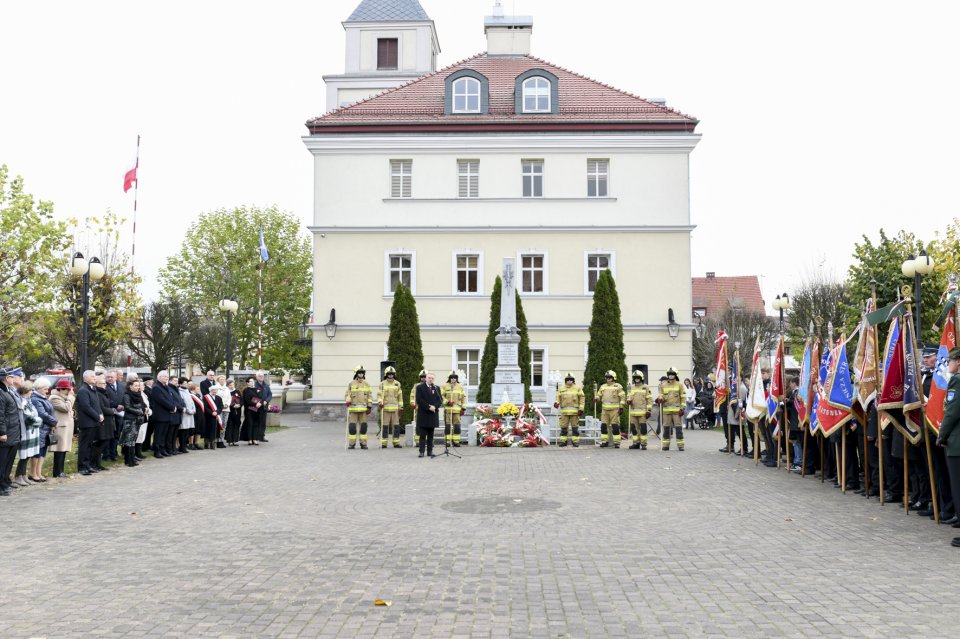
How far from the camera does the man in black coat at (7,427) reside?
12.0 m

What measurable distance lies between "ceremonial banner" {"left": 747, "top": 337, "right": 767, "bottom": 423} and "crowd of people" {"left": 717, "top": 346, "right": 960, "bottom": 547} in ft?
0.68

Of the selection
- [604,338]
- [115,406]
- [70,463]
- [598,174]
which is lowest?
[70,463]

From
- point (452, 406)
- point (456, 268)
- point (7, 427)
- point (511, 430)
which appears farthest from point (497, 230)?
point (7, 427)

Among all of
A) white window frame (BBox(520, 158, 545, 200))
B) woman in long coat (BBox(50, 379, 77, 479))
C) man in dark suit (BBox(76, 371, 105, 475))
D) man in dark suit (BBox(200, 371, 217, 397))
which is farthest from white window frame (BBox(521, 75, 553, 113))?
woman in long coat (BBox(50, 379, 77, 479))

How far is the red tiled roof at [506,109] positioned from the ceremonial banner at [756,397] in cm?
1726

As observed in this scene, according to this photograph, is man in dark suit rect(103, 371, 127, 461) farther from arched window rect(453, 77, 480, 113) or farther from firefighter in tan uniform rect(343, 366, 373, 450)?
arched window rect(453, 77, 480, 113)

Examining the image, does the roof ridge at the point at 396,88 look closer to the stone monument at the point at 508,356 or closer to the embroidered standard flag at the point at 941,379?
the stone monument at the point at 508,356

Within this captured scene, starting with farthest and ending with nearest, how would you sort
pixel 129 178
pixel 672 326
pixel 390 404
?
pixel 129 178
pixel 672 326
pixel 390 404

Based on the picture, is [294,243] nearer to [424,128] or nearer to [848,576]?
[424,128]

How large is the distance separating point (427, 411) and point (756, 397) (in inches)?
268

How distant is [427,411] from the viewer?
18.1m

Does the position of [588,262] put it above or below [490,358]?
above

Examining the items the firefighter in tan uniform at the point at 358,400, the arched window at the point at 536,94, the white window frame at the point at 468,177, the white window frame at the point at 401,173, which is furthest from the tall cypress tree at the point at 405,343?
the arched window at the point at 536,94

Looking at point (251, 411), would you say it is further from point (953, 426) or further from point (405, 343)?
point (953, 426)
